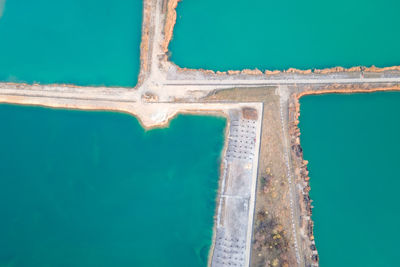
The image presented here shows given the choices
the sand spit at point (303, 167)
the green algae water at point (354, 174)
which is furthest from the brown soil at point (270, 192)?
Result: the green algae water at point (354, 174)

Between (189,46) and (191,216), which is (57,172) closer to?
(191,216)

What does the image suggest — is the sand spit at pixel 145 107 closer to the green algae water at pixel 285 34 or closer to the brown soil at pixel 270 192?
the brown soil at pixel 270 192

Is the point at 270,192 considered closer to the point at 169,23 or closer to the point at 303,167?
the point at 303,167

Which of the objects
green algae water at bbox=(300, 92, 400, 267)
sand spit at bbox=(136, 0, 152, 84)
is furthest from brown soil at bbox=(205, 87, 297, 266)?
sand spit at bbox=(136, 0, 152, 84)

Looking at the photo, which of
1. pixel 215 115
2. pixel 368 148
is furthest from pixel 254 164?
A: pixel 368 148

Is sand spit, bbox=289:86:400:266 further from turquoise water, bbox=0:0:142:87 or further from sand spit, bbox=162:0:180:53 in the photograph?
turquoise water, bbox=0:0:142:87

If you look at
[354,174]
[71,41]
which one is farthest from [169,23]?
[354,174]
